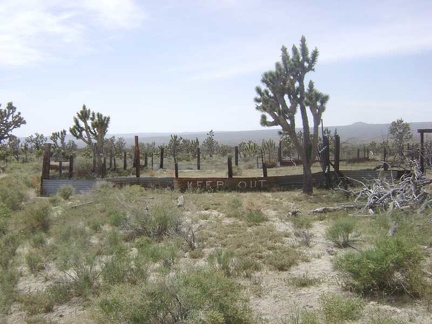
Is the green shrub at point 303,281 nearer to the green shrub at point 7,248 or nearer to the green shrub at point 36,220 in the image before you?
the green shrub at point 7,248

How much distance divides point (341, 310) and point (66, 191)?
1383 centimetres

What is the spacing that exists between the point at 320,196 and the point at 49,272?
10.7 m

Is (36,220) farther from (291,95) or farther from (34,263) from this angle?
(291,95)

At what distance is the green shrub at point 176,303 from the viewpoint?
4789mm

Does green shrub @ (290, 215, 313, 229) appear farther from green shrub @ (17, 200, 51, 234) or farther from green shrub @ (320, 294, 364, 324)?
green shrub @ (17, 200, 51, 234)

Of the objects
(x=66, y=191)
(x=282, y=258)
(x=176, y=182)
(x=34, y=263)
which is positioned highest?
(x=176, y=182)

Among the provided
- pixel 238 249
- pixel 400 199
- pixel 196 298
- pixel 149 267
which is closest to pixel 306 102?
pixel 400 199

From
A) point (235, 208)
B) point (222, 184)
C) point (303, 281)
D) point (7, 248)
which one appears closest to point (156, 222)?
point (7, 248)

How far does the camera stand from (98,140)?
89.4 ft

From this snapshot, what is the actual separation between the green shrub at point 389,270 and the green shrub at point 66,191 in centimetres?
1303

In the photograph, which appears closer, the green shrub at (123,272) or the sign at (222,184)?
the green shrub at (123,272)

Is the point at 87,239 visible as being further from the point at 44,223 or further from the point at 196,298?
the point at 196,298

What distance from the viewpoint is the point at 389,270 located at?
19.0ft

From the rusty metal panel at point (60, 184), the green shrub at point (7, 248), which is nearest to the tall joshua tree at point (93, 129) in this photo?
the rusty metal panel at point (60, 184)
